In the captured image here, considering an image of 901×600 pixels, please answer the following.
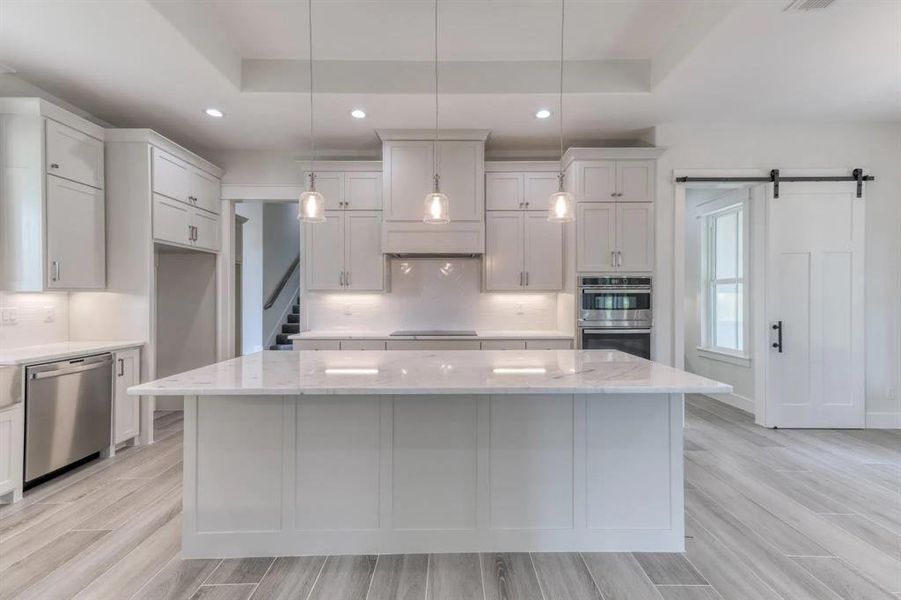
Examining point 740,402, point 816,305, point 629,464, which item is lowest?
point 740,402

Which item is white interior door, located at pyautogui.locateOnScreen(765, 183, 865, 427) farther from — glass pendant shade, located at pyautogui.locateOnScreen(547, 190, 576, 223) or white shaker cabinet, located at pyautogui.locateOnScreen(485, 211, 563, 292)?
glass pendant shade, located at pyautogui.locateOnScreen(547, 190, 576, 223)

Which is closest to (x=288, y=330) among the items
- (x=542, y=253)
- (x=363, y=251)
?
(x=363, y=251)

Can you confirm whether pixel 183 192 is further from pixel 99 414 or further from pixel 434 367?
pixel 434 367

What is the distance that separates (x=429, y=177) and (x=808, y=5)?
296 centimetres

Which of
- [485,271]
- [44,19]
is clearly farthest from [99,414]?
[485,271]

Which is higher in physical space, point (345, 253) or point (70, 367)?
point (345, 253)

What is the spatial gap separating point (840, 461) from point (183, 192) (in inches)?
240

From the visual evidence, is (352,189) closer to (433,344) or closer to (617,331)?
(433,344)

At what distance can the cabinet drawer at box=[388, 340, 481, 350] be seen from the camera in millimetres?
4246

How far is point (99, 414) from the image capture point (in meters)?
3.32

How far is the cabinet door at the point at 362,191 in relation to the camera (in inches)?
176

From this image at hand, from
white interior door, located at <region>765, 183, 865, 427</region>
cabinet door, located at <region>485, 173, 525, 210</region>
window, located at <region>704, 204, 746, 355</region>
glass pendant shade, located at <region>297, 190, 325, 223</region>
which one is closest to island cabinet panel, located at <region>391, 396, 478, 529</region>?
glass pendant shade, located at <region>297, 190, 325, 223</region>

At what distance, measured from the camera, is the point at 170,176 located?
3922 millimetres

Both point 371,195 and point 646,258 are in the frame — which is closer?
point 646,258
